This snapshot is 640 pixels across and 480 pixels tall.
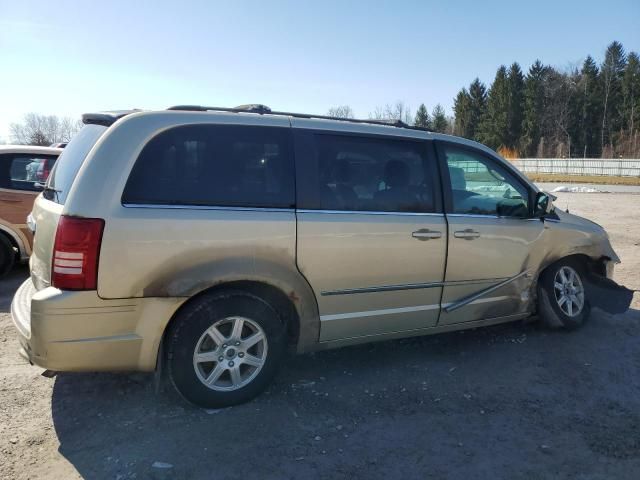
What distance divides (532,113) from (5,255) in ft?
261

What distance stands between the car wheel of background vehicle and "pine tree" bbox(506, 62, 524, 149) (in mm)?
80801

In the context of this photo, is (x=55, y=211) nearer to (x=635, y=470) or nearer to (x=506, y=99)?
(x=635, y=470)

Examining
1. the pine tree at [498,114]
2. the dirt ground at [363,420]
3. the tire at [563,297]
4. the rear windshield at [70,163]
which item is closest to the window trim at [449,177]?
the tire at [563,297]

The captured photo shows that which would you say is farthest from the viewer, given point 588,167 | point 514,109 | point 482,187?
point 514,109

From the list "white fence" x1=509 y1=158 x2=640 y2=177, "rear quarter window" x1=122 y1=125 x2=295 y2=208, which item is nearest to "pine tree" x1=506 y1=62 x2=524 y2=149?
"white fence" x1=509 y1=158 x2=640 y2=177

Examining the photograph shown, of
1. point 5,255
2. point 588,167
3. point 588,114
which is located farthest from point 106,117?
point 588,114

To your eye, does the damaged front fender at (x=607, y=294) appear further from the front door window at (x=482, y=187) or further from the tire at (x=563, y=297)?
the front door window at (x=482, y=187)

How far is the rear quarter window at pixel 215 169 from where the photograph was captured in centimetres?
316

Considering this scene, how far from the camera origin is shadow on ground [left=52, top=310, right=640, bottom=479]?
9.50ft

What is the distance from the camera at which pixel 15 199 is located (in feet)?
22.5

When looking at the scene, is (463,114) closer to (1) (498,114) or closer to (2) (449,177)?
(1) (498,114)

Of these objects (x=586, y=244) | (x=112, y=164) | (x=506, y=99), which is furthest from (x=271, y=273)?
(x=506, y=99)

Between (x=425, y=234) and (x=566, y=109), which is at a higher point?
(x=566, y=109)

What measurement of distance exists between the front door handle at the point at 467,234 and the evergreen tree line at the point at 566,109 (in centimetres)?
6999
